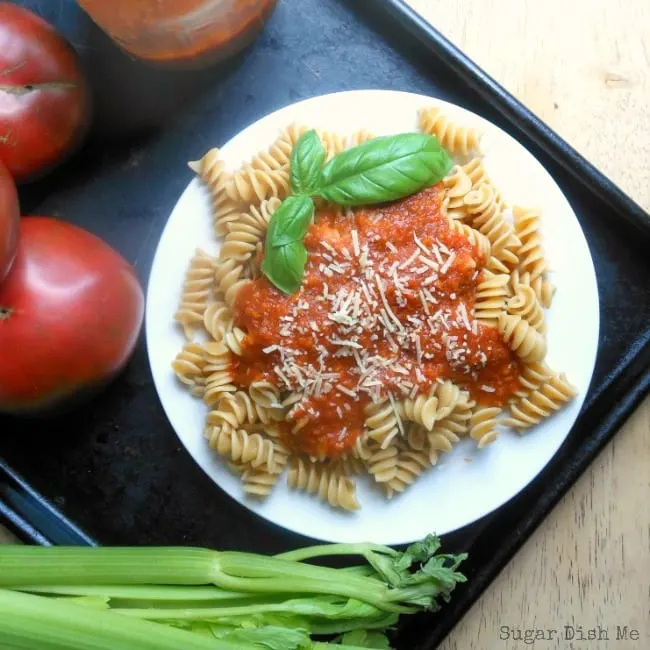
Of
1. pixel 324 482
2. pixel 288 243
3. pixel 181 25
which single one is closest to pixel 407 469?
pixel 324 482

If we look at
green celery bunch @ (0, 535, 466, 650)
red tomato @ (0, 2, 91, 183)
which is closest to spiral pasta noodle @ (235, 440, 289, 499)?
green celery bunch @ (0, 535, 466, 650)

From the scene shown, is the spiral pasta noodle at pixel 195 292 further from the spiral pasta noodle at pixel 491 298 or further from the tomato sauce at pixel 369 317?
the spiral pasta noodle at pixel 491 298

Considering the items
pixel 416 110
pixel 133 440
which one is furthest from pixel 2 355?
pixel 416 110

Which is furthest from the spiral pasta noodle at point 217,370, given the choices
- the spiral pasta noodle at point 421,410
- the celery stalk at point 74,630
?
the celery stalk at point 74,630

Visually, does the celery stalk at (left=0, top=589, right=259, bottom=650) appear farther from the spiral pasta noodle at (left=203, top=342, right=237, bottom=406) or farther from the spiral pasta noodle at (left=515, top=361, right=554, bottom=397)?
the spiral pasta noodle at (left=515, top=361, right=554, bottom=397)

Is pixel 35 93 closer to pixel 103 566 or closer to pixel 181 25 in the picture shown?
pixel 181 25

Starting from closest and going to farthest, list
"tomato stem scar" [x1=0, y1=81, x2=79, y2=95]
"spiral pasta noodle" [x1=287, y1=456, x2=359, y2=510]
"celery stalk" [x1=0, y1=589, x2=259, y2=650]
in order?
"celery stalk" [x1=0, y1=589, x2=259, y2=650] → "spiral pasta noodle" [x1=287, y1=456, x2=359, y2=510] → "tomato stem scar" [x1=0, y1=81, x2=79, y2=95]
